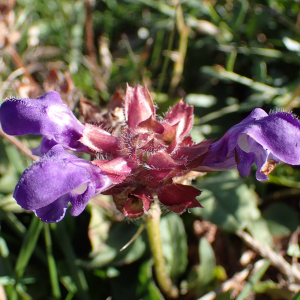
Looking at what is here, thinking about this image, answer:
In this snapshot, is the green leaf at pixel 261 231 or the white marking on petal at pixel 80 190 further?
the green leaf at pixel 261 231

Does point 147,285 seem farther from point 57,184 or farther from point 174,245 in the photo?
point 57,184

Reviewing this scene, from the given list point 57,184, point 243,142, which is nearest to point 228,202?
point 243,142

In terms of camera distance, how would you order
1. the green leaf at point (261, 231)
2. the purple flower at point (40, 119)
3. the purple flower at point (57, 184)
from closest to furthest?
1. the purple flower at point (57, 184)
2. the purple flower at point (40, 119)
3. the green leaf at point (261, 231)

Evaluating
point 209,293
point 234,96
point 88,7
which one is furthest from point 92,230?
point 88,7

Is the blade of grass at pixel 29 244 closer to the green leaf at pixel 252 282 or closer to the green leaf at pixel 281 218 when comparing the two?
the green leaf at pixel 252 282

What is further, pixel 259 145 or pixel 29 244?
pixel 29 244

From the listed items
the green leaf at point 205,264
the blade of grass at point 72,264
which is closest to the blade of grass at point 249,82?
the green leaf at point 205,264
